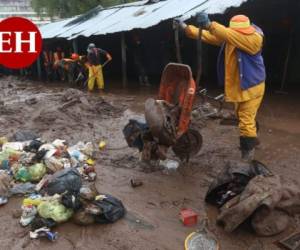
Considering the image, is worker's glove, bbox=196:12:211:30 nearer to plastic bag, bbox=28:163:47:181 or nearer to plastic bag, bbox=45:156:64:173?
plastic bag, bbox=45:156:64:173

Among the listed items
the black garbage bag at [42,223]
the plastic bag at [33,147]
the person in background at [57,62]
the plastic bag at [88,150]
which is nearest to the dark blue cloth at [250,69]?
the plastic bag at [88,150]

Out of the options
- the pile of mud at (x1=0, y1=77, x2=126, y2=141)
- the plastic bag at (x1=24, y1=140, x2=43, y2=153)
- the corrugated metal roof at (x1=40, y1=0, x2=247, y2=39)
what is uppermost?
the corrugated metal roof at (x1=40, y1=0, x2=247, y2=39)

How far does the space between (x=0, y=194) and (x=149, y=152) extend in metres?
1.80

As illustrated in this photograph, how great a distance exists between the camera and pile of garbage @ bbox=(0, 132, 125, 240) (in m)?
3.66

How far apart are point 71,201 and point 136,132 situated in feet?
4.49

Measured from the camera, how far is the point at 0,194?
4.29 m

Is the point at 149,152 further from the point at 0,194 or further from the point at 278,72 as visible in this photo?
the point at 278,72

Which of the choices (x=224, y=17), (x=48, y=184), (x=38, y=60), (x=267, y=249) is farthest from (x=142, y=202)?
(x=38, y=60)

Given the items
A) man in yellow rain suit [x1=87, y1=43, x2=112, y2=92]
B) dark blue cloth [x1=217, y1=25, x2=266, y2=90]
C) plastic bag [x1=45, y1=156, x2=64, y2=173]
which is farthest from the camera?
man in yellow rain suit [x1=87, y1=43, x2=112, y2=92]

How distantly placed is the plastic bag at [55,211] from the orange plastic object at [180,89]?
1587 millimetres

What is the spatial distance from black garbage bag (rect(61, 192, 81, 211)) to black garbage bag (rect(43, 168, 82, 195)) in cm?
17

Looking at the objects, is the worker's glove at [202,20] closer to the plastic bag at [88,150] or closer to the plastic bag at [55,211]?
the plastic bag at [55,211]

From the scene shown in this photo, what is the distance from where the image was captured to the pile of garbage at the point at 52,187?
12.0 feet

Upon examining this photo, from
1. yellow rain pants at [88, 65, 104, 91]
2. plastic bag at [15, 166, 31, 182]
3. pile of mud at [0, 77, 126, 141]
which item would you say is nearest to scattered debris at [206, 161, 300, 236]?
plastic bag at [15, 166, 31, 182]
